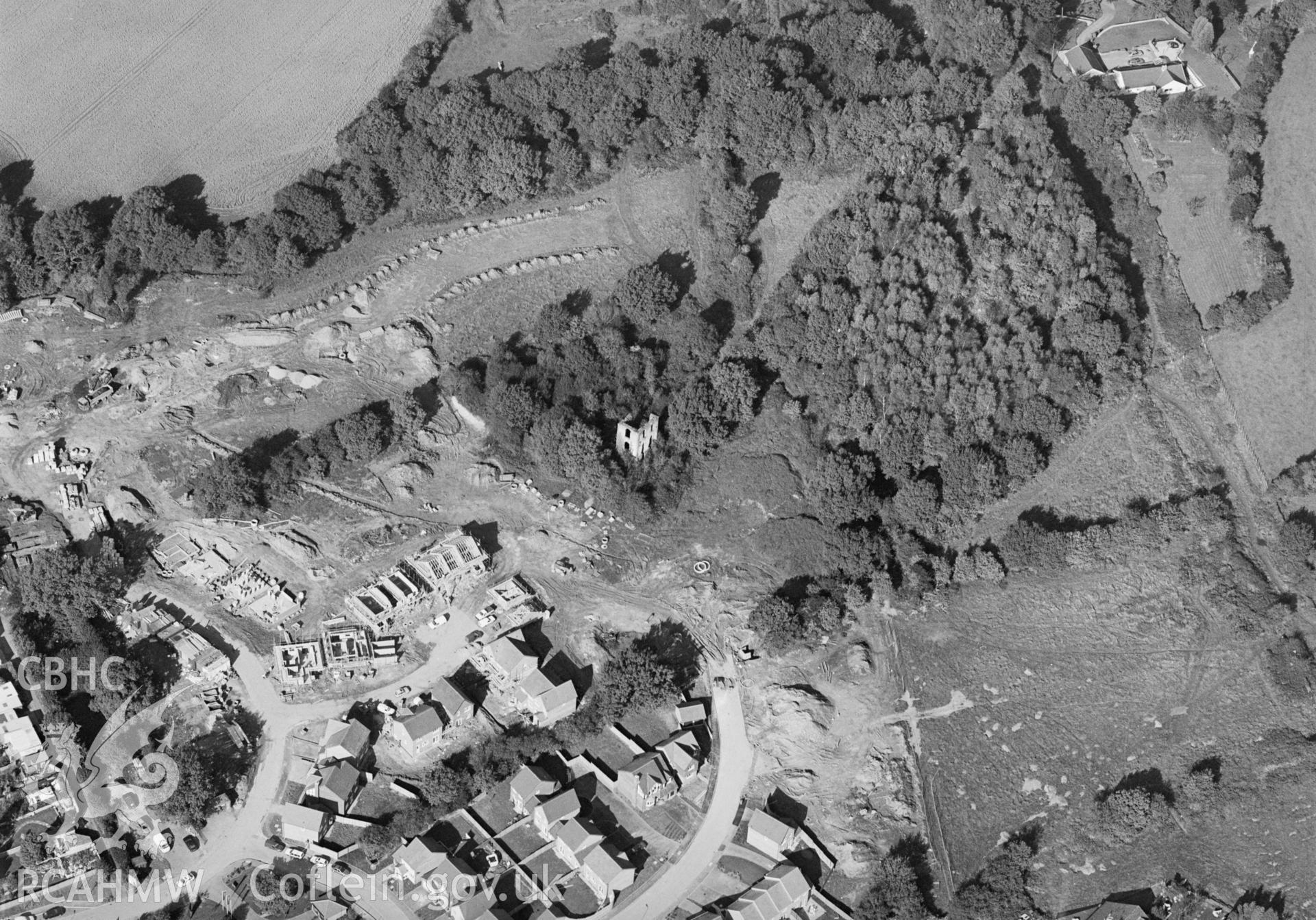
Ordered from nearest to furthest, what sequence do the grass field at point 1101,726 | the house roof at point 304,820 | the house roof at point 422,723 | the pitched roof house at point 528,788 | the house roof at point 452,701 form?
the house roof at point 304,820
the grass field at point 1101,726
the pitched roof house at point 528,788
the house roof at point 422,723
the house roof at point 452,701

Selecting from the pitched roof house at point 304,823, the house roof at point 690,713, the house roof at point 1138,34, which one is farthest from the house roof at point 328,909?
the house roof at point 1138,34

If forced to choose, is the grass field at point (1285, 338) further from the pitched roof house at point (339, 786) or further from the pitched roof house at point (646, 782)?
the pitched roof house at point (339, 786)

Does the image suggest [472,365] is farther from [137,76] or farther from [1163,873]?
[1163,873]

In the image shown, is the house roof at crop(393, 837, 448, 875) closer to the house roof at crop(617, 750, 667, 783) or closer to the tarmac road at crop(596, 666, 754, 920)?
the tarmac road at crop(596, 666, 754, 920)

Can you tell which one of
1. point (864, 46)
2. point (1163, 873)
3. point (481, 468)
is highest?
point (864, 46)

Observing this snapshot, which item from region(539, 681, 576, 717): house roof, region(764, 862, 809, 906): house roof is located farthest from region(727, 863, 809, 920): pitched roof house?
region(539, 681, 576, 717): house roof

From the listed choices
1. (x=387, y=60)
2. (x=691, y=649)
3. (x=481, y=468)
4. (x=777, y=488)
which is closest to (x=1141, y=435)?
(x=777, y=488)

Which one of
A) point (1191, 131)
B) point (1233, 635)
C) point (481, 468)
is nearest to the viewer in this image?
point (1233, 635)
